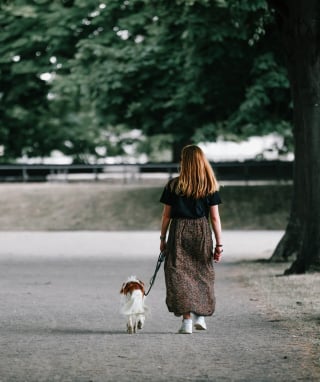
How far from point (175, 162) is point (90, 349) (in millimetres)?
32430

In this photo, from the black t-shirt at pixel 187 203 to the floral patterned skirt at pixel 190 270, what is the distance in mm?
65

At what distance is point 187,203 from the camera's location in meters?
9.90

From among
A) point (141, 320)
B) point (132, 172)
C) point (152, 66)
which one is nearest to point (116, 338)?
point (141, 320)

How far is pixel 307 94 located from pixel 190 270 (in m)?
7.32

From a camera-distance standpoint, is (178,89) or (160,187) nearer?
(178,89)

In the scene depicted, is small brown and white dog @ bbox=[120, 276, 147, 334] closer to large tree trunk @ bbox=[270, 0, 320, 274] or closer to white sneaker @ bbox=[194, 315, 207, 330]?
white sneaker @ bbox=[194, 315, 207, 330]

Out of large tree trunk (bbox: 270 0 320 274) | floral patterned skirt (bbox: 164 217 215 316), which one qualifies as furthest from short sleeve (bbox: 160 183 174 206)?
large tree trunk (bbox: 270 0 320 274)

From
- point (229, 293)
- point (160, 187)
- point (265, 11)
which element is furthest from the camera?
point (160, 187)

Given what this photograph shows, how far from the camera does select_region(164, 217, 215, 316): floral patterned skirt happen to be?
9812 mm

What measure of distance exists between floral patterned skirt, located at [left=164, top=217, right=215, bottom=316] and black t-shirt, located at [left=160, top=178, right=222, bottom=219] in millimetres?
65

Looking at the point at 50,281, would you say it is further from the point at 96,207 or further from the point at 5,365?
the point at 96,207

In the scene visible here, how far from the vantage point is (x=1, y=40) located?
40.1 m

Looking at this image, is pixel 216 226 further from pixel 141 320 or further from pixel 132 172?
pixel 132 172

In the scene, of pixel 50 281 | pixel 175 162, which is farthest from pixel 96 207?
pixel 50 281
